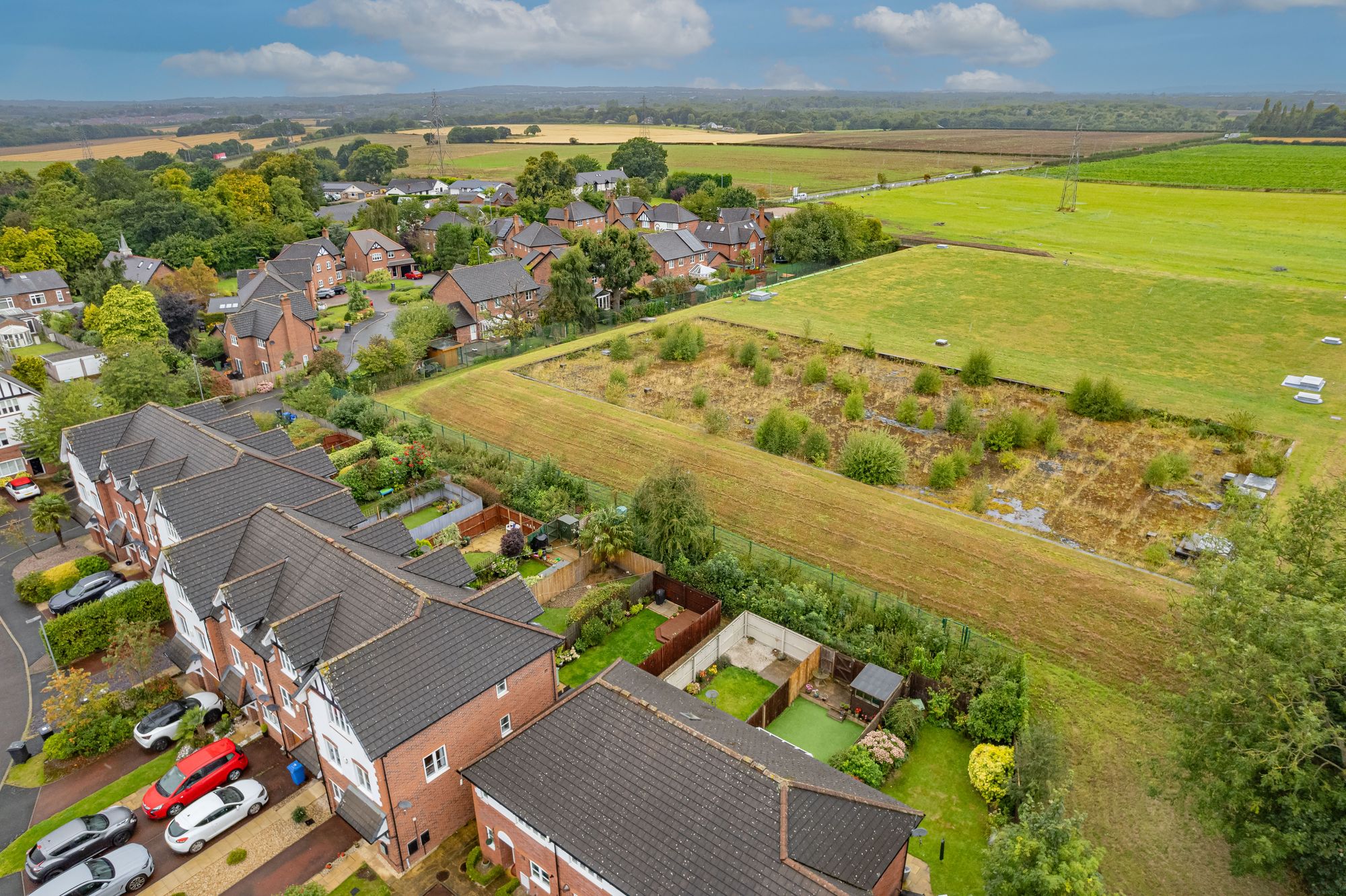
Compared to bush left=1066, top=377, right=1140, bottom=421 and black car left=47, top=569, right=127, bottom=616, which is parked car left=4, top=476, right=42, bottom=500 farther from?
bush left=1066, top=377, right=1140, bottom=421

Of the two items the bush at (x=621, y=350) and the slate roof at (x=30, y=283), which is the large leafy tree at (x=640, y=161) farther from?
the slate roof at (x=30, y=283)

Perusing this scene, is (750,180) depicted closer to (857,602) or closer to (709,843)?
(857,602)

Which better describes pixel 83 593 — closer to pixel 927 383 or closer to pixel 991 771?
pixel 991 771

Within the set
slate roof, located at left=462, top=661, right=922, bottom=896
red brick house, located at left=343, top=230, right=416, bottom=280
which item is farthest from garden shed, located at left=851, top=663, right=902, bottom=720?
red brick house, located at left=343, top=230, right=416, bottom=280

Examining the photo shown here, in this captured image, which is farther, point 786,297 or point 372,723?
point 786,297

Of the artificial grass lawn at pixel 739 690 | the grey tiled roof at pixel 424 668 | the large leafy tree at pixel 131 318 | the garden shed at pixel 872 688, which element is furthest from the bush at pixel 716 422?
the large leafy tree at pixel 131 318

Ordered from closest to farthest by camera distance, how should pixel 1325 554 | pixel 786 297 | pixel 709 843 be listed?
pixel 709 843
pixel 1325 554
pixel 786 297

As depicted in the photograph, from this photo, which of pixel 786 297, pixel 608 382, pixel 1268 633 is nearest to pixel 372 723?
pixel 1268 633
